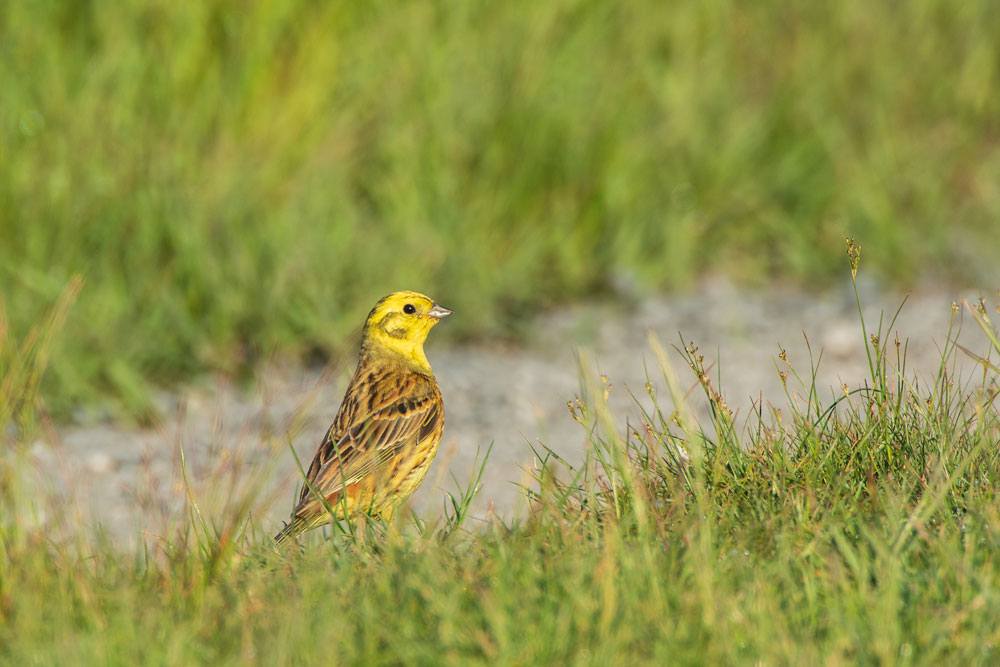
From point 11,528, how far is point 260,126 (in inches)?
172

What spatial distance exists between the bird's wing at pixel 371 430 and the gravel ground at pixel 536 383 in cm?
18

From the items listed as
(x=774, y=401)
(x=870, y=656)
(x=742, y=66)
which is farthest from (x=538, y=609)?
(x=742, y=66)

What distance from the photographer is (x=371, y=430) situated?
4.69m

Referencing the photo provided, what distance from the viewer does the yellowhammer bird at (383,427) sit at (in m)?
4.47

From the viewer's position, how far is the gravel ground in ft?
19.0

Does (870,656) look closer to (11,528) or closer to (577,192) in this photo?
(11,528)

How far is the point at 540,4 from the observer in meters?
8.54

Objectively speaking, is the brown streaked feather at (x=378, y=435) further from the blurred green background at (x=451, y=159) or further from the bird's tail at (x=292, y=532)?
the blurred green background at (x=451, y=159)

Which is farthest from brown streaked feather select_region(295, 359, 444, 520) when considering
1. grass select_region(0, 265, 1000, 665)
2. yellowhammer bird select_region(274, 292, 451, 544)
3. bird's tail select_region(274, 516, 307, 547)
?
grass select_region(0, 265, 1000, 665)

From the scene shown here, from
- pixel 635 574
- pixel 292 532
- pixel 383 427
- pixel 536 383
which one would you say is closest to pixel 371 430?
pixel 383 427

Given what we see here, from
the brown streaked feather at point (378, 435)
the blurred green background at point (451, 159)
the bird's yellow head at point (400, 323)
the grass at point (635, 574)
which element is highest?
the blurred green background at point (451, 159)

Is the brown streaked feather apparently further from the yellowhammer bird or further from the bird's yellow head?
the bird's yellow head

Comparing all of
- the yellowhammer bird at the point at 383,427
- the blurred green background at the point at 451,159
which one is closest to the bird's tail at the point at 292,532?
the yellowhammer bird at the point at 383,427

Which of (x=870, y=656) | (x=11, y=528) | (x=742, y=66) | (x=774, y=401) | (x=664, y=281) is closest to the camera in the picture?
(x=870, y=656)
